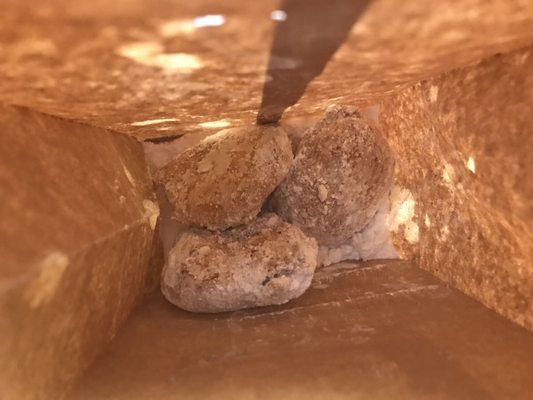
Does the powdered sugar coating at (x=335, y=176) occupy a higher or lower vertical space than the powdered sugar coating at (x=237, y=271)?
higher

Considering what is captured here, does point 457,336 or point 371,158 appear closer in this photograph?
point 457,336

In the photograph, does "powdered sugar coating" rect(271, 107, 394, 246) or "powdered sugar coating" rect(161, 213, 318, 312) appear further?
"powdered sugar coating" rect(271, 107, 394, 246)

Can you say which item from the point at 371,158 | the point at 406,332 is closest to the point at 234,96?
the point at 371,158

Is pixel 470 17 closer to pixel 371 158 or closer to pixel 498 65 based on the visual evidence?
pixel 498 65

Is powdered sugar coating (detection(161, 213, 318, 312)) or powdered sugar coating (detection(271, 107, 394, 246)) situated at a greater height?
powdered sugar coating (detection(271, 107, 394, 246))

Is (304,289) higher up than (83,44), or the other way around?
(83,44)

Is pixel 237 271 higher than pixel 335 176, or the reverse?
pixel 335 176

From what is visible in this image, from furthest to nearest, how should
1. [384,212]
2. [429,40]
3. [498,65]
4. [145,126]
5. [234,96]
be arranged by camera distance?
[384,212]
[145,126]
[234,96]
[498,65]
[429,40]

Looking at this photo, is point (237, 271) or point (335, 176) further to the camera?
point (335, 176)

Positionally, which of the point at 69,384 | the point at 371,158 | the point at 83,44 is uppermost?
the point at 83,44

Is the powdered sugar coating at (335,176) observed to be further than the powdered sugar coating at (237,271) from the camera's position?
Yes

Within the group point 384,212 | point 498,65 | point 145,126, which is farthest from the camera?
point 384,212
